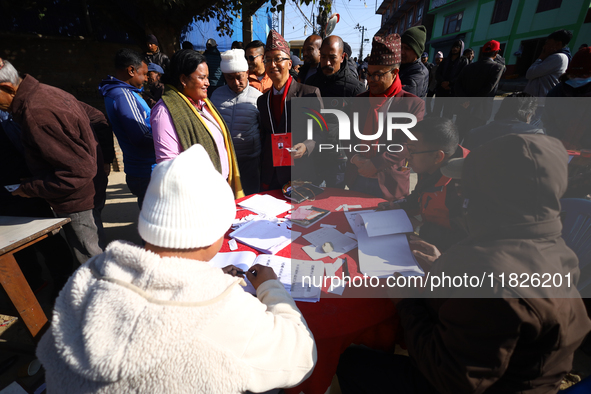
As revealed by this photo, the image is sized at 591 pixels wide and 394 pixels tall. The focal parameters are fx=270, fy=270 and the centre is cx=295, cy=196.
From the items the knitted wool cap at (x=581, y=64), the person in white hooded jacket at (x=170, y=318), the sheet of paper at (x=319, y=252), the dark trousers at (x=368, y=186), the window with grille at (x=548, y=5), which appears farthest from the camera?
Answer: the window with grille at (x=548, y=5)

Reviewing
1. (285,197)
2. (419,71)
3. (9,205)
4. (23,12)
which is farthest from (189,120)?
(23,12)

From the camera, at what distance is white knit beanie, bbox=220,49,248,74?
2.51 m

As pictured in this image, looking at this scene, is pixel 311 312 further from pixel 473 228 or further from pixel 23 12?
pixel 23 12

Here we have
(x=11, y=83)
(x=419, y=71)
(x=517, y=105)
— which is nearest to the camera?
(x=11, y=83)

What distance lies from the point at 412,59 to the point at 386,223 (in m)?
2.73

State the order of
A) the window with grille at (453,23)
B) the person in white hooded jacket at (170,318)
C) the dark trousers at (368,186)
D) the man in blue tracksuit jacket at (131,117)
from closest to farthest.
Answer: the person in white hooded jacket at (170,318) → the man in blue tracksuit jacket at (131,117) → the dark trousers at (368,186) → the window with grille at (453,23)

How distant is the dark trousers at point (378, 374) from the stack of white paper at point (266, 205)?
42.1 inches

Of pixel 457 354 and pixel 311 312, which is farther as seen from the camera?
pixel 311 312

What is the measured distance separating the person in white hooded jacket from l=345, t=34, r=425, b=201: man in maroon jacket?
182 cm

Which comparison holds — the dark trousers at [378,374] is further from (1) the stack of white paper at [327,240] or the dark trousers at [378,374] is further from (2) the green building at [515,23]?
(2) the green building at [515,23]

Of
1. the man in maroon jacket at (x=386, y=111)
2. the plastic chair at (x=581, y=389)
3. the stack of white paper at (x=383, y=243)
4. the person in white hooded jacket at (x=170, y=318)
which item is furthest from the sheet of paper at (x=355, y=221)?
the plastic chair at (x=581, y=389)

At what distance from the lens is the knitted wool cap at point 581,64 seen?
3.35 m

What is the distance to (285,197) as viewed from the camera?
7.88ft

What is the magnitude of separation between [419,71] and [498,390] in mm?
3498
